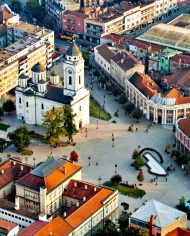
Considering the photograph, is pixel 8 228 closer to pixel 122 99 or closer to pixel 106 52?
pixel 122 99

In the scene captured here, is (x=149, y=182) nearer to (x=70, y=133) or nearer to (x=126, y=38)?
(x=70, y=133)

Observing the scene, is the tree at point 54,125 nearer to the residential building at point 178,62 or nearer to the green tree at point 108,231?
the green tree at point 108,231

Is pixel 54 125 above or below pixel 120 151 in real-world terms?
above

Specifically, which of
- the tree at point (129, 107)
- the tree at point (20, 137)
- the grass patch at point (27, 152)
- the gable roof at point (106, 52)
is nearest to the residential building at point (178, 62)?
the gable roof at point (106, 52)

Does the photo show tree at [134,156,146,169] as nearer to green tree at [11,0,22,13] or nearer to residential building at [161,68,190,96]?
residential building at [161,68,190,96]

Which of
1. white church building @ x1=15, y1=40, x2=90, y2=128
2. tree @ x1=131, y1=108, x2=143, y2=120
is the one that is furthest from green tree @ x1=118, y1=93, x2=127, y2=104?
white church building @ x1=15, y1=40, x2=90, y2=128

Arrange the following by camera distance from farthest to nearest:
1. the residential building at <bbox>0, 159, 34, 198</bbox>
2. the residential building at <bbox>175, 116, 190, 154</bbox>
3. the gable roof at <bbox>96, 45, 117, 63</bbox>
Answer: the gable roof at <bbox>96, 45, 117, 63</bbox> < the residential building at <bbox>175, 116, 190, 154</bbox> < the residential building at <bbox>0, 159, 34, 198</bbox>

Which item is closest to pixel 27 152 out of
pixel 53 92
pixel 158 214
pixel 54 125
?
pixel 54 125
